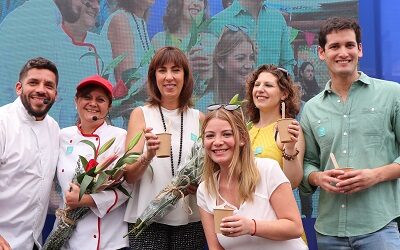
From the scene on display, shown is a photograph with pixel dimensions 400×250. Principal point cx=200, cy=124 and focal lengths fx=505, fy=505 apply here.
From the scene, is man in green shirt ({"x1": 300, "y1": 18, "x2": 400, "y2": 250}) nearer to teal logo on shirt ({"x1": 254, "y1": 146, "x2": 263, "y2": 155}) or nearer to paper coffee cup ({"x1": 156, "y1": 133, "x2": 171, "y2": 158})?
teal logo on shirt ({"x1": 254, "y1": 146, "x2": 263, "y2": 155})

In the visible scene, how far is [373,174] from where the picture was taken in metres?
2.83

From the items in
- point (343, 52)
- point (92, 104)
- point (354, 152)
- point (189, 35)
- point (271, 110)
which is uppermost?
point (189, 35)

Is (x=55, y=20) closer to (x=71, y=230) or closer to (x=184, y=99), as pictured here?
(x=184, y=99)

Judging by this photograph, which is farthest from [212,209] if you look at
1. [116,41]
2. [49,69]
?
[116,41]

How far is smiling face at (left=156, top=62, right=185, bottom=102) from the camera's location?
326 centimetres

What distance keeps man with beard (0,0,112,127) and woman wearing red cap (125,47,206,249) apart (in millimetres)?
1232

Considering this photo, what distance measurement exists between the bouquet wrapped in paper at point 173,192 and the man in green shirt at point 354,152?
677mm

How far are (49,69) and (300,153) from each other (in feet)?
5.76

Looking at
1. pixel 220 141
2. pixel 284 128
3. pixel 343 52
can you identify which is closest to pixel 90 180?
pixel 220 141

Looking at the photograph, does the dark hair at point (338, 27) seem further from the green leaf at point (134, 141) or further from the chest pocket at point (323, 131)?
the green leaf at point (134, 141)

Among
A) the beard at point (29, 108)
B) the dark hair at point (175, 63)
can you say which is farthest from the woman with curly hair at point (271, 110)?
the beard at point (29, 108)

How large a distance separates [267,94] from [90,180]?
47.4 inches

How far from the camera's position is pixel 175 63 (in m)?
3.28

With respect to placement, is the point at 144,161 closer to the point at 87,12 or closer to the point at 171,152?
the point at 171,152
